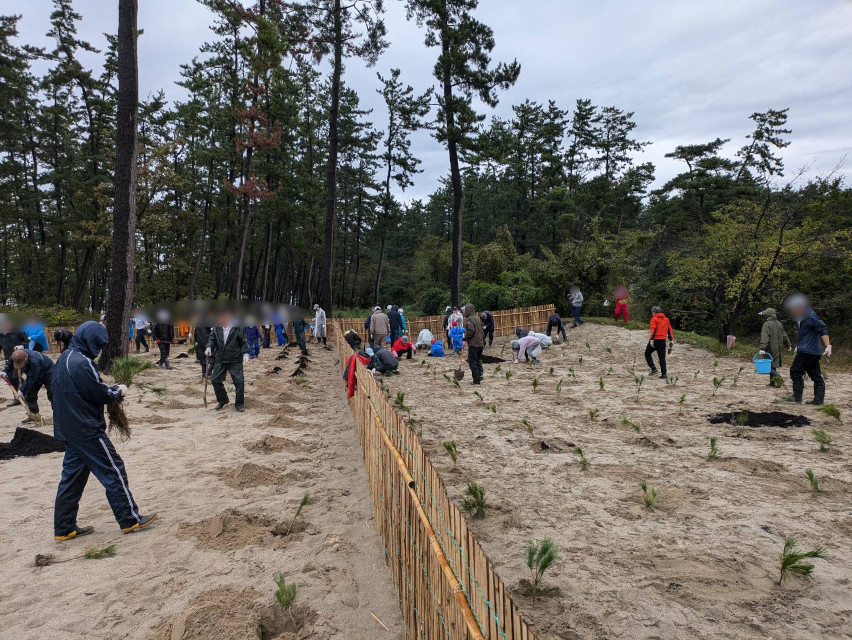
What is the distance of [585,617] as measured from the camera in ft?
9.31

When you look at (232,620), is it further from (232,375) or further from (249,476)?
(232,375)

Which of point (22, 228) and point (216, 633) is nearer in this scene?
point (216, 633)

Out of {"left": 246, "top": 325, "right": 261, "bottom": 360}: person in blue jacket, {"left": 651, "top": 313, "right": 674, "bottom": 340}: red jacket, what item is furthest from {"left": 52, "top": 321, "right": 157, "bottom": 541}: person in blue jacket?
{"left": 246, "top": 325, "right": 261, "bottom": 360}: person in blue jacket

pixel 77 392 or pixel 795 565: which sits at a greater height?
pixel 77 392

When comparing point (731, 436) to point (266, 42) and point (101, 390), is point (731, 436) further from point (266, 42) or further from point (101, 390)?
point (266, 42)

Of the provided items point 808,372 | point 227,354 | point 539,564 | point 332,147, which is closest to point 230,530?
point 539,564

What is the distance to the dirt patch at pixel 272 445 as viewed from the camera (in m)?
6.20

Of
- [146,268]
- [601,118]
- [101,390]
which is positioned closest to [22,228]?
[146,268]

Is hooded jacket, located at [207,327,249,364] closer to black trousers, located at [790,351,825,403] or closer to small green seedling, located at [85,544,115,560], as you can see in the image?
small green seedling, located at [85,544,115,560]

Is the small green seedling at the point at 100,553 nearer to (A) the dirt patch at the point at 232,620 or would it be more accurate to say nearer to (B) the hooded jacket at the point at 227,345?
(A) the dirt patch at the point at 232,620

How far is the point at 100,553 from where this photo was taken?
11.8ft

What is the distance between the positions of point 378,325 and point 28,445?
8731 mm

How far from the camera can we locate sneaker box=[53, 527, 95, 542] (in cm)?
385

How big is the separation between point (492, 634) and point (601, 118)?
44.6 metres
